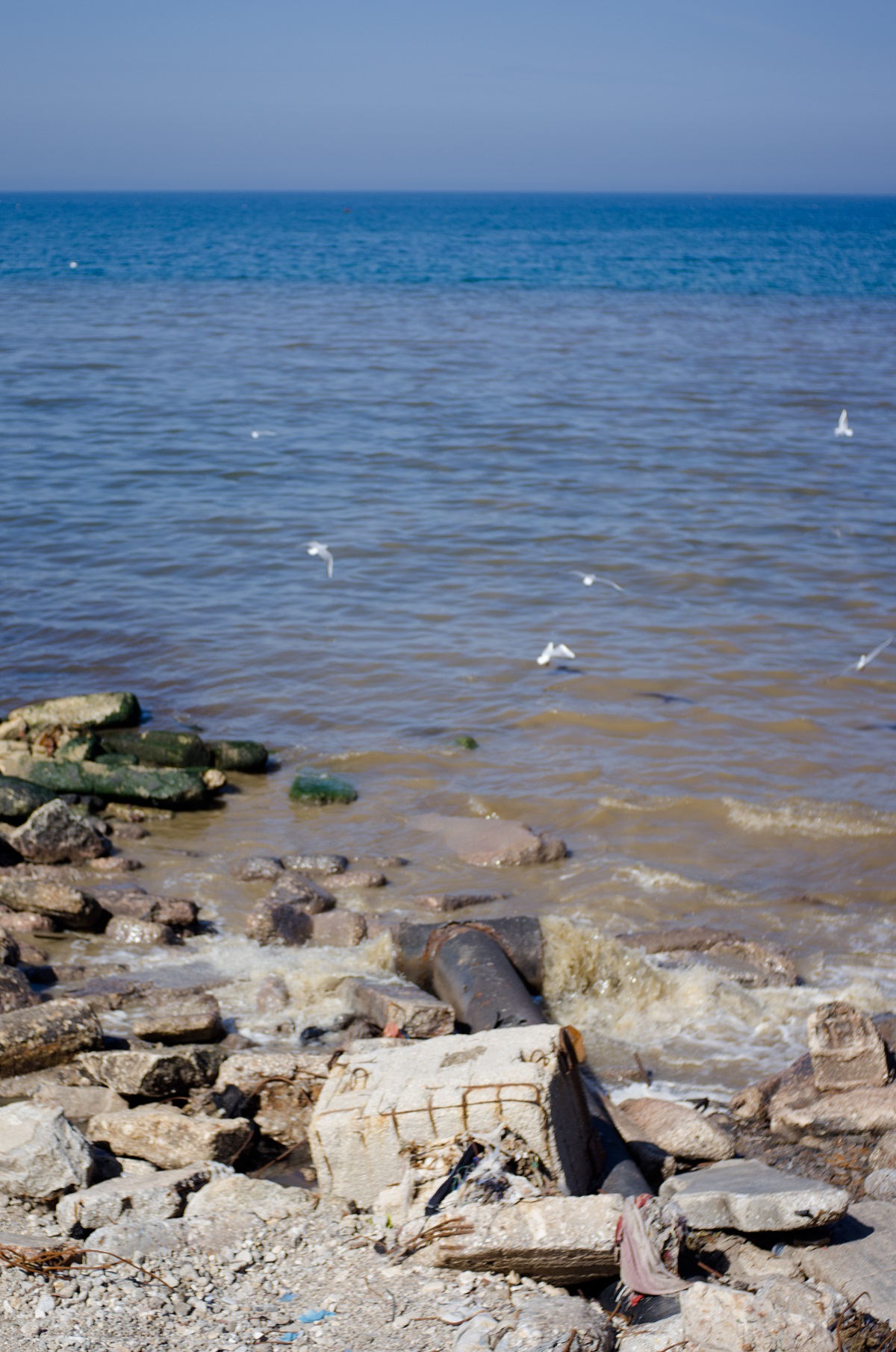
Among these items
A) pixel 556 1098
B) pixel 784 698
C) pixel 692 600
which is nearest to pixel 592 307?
pixel 692 600

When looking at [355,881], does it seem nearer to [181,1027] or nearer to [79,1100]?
[181,1027]

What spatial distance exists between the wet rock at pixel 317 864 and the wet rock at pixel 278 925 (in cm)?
80

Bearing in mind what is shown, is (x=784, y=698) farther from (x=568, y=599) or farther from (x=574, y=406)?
(x=574, y=406)

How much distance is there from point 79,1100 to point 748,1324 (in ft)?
9.51

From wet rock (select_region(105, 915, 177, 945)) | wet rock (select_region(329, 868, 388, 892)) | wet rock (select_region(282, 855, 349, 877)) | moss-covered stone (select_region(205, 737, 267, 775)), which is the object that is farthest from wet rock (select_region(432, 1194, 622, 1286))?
moss-covered stone (select_region(205, 737, 267, 775))

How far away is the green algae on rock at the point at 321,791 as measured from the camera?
8.96 metres

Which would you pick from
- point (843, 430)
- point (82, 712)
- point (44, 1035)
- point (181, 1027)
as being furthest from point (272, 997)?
point (843, 430)

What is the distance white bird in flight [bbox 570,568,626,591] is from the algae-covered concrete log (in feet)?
15.7

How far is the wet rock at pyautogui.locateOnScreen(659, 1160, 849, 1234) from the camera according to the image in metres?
4.08

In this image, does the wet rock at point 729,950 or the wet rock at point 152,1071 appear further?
the wet rock at point 729,950


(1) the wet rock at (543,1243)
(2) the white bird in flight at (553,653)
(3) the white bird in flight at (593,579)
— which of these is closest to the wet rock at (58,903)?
(1) the wet rock at (543,1243)

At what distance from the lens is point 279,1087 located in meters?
5.22

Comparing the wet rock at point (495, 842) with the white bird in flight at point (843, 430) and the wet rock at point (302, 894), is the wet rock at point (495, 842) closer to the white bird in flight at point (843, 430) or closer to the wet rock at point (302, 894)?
the wet rock at point (302, 894)

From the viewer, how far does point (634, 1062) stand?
233 inches
